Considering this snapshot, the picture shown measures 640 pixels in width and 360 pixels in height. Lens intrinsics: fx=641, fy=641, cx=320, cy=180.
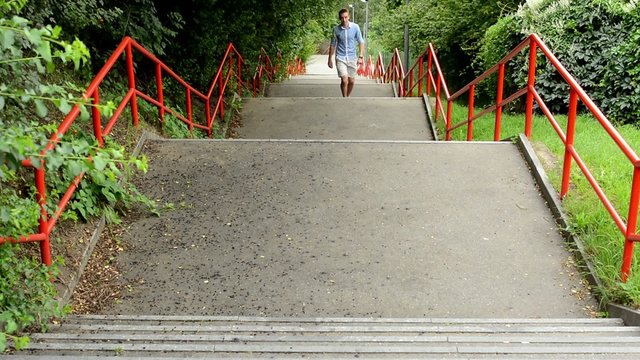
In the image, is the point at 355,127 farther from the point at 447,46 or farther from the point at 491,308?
the point at 491,308

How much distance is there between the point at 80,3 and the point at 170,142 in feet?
4.92

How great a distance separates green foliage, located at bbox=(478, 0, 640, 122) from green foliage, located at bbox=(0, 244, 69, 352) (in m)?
6.89

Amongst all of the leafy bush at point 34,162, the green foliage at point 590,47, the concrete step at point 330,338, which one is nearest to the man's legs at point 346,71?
the green foliage at point 590,47

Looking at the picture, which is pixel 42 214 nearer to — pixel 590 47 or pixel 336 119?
pixel 336 119

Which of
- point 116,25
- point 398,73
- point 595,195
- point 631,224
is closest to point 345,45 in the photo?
point 116,25

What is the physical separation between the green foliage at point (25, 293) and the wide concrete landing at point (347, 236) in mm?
483

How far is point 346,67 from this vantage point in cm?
1134

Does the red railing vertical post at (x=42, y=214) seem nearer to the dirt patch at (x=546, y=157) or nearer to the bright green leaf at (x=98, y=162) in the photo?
the bright green leaf at (x=98, y=162)

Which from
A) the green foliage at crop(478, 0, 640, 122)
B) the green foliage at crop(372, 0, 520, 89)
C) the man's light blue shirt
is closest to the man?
the man's light blue shirt

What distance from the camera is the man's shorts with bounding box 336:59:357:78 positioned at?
11.2 metres

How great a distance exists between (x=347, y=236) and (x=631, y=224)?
184 cm

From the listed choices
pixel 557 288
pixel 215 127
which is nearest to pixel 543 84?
pixel 215 127

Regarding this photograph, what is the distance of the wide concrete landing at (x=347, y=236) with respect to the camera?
151 inches

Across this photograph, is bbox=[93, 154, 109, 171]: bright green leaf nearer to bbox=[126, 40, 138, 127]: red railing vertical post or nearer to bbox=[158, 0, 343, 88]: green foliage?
bbox=[126, 40, 138, 127]: red railing vertical post
